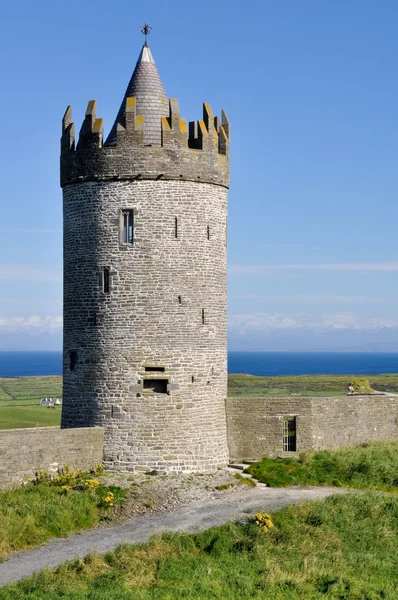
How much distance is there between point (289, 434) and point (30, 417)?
3985cm

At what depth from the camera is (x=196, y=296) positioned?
25.2 meters

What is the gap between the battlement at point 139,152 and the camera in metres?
24.8

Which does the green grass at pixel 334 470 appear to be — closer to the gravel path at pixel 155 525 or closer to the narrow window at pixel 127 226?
the gravel path at pixel 155 525

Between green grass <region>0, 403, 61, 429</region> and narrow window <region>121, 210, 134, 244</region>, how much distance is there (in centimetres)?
2886

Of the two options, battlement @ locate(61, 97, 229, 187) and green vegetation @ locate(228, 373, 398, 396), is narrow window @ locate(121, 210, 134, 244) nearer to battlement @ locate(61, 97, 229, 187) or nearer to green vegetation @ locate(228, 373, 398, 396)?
battlement @ locate(61, 97, 229, 187)

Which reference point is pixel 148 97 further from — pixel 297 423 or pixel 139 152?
pixel 297 423

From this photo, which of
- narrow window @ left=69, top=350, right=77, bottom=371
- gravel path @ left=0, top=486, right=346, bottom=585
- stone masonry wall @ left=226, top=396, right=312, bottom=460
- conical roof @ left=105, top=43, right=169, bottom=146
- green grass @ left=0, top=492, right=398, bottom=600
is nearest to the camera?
green grass @ left=0, top=492, right=398, bottom=600

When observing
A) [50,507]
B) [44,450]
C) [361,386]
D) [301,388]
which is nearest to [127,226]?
[44,450]

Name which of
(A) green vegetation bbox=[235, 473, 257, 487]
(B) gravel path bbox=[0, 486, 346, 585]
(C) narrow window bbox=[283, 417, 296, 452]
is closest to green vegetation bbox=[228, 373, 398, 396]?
(C) narrow window bbox=[283, 417, 296, 452]

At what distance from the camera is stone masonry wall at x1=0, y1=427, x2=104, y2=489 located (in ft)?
71.9

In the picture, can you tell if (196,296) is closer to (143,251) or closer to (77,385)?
(143,251)

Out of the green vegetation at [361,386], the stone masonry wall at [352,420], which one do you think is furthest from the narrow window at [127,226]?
the green vegetation at [361,386]

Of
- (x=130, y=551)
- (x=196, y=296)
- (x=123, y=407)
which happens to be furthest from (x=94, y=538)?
(x=196, y=296)

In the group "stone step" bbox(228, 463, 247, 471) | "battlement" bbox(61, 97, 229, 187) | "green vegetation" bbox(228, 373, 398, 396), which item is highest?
"battlement" bbox(61, 97, 229, 187)
